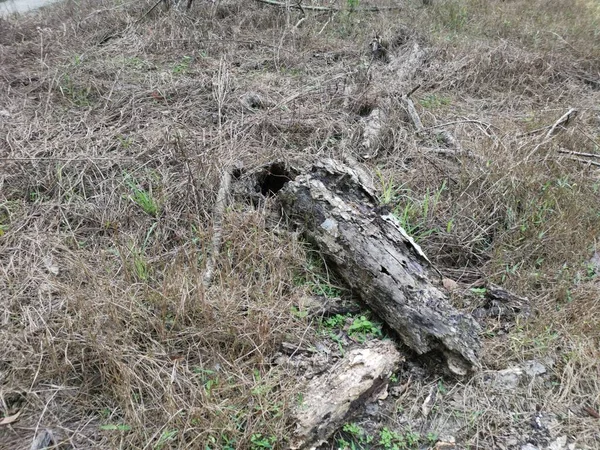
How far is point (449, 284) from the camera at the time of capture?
212 centimetres

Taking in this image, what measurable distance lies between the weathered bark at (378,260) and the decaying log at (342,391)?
173 mm

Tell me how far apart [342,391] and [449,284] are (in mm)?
830

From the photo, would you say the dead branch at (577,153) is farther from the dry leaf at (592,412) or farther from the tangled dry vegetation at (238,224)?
the dry leaf at (592,412)

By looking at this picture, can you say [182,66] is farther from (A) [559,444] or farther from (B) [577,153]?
(A) [559,444]

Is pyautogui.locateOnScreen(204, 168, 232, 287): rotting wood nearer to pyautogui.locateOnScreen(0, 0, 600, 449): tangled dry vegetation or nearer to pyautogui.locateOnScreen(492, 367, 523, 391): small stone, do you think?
pyautogui.locateOnScreen(0, 0, 600, 449): tangled dry vegetation

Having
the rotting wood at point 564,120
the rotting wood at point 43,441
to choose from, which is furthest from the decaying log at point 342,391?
the rotting wood at point 564,120

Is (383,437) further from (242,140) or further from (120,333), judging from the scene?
(242,140)

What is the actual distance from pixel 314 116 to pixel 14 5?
5560mm

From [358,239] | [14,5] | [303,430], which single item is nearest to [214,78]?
[358,239]

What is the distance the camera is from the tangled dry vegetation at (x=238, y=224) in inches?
64.2

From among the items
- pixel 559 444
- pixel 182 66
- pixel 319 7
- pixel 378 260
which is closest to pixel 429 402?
pixel 559 444

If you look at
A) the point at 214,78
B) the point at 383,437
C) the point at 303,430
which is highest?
the point at 214,78

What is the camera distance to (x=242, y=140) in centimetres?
294

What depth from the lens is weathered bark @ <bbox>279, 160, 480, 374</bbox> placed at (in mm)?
1769
